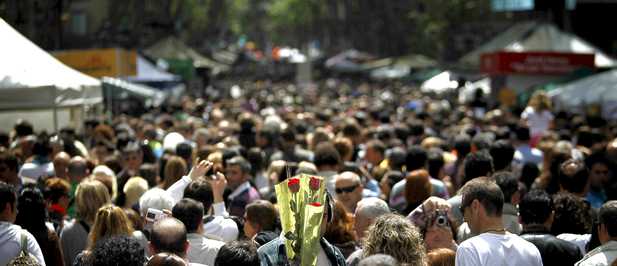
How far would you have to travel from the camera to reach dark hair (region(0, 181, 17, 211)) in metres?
6.82

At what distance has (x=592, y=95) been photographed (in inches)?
877

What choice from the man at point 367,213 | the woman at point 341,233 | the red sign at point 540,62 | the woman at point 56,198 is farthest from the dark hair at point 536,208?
the red sign at point 540,62

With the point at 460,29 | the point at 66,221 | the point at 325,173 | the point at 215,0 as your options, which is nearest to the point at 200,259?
the point at 66,221

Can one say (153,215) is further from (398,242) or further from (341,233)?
(398,242)

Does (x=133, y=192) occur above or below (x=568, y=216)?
below

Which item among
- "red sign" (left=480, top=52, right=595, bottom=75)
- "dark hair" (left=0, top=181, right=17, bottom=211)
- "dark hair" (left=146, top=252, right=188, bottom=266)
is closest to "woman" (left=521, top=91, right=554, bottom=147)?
"red sign" (left=480, top=52, right=595, bottom=75)

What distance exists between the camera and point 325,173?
10406 mm

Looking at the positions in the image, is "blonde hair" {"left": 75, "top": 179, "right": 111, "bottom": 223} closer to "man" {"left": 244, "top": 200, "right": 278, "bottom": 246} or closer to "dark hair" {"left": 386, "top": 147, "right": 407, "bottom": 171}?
"man" {"left": 244, "top": 200, "right": 278, "bottom": 246}

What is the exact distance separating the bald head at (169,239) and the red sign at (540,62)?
923 inches

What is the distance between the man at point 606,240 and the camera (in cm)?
611

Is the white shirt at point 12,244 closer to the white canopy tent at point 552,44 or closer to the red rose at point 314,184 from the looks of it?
the red rose at point 314,184

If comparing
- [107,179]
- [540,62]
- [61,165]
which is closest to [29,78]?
[61,165]

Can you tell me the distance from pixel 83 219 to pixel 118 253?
2918mm

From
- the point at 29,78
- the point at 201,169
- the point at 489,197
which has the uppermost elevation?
the point at 29,78
